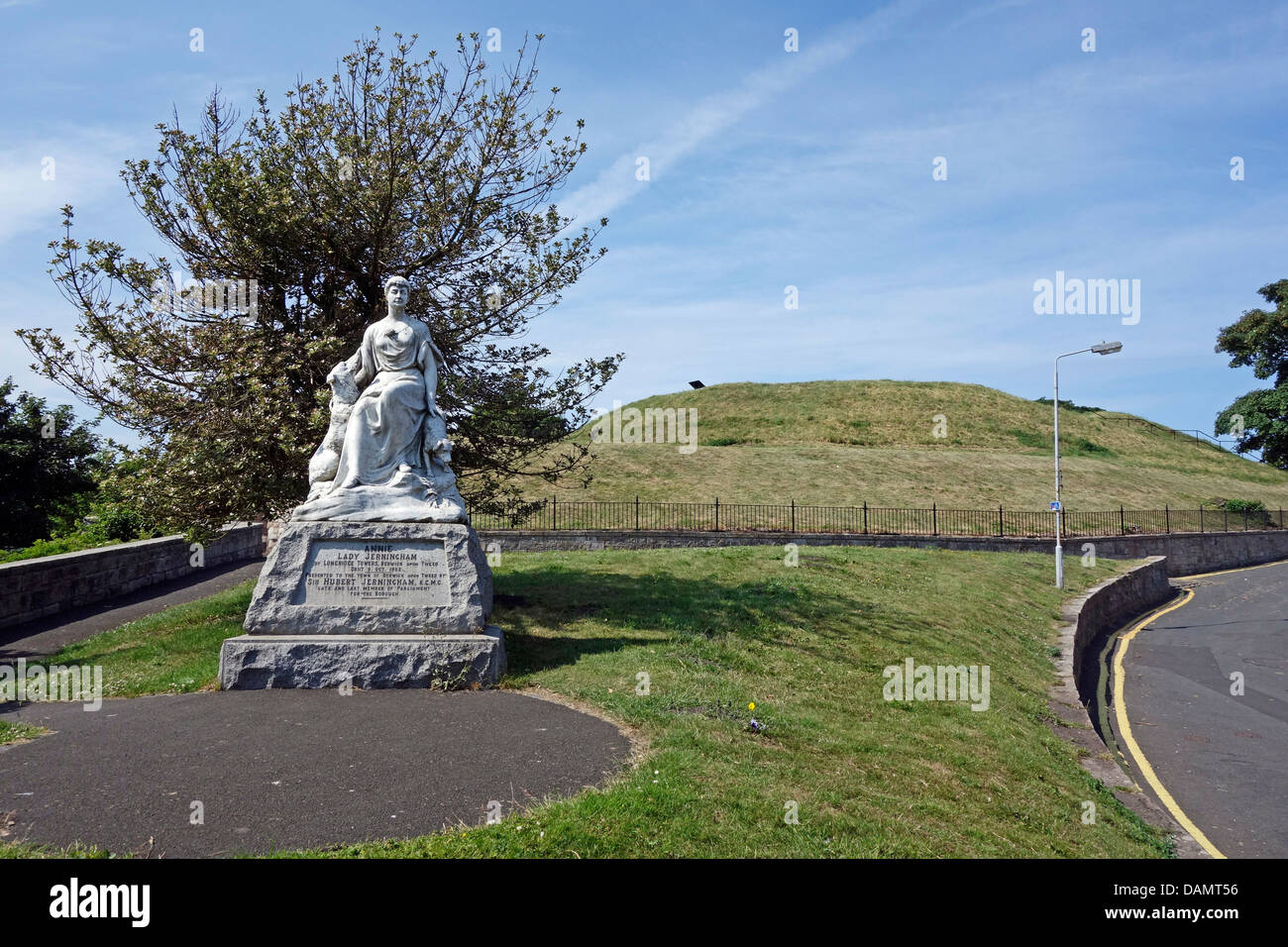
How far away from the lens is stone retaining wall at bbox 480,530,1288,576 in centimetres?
2400

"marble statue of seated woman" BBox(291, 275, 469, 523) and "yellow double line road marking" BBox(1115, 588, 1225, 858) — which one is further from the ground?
"marble statue of seated woman" BBox(291, 275, 469, 523)

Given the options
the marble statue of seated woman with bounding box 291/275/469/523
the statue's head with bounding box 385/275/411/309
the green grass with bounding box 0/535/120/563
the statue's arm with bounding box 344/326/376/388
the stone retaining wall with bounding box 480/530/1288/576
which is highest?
the statue's head with bounding box 385/275/411/309

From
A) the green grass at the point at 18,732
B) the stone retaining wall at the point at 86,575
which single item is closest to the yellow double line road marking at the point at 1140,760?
the green grass at the point at 18,732

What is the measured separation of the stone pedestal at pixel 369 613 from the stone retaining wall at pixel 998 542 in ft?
46.7

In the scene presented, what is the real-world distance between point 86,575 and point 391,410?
8993mm

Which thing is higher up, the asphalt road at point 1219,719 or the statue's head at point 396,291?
the statue's head at point 396,291

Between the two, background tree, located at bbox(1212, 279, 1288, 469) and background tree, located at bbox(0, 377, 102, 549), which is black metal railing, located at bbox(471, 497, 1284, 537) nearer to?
background tree, located at bbox(1212, 279, 1288, 469)

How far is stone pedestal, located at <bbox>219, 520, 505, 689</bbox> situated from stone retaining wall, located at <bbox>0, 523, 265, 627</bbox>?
6666mm

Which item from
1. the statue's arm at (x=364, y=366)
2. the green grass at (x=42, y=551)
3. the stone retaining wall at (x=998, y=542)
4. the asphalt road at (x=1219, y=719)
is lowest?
the asphalt road at (x=1219, y=719)

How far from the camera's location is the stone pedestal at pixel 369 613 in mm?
8258

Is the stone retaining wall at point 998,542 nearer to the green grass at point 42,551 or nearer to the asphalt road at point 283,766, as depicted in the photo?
the green grass at point 42,551

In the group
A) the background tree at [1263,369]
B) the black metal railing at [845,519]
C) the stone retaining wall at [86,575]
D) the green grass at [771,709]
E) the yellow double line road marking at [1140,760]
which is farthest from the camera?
the background tree at [1263,369]

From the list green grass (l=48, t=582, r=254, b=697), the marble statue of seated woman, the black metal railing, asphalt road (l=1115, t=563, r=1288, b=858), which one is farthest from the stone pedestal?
the black metal railing

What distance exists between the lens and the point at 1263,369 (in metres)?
40.8
